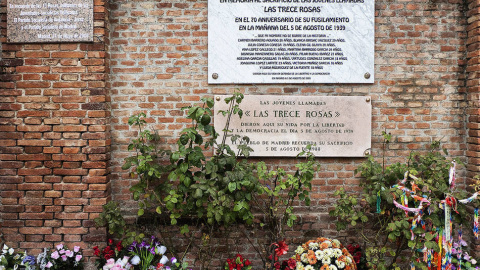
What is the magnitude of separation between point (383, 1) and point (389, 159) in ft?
5.92

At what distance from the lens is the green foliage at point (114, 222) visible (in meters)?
3.60

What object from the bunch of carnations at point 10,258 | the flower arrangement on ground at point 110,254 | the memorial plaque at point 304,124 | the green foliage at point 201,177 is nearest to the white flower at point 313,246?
the green foliage at point 201,177

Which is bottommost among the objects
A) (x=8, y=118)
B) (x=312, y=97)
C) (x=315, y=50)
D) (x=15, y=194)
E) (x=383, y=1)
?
(x=15, y=194)

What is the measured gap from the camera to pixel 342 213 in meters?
3.66

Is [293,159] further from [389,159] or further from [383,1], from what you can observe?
[383,1]

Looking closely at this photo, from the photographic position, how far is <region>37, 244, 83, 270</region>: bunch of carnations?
3.63 metres

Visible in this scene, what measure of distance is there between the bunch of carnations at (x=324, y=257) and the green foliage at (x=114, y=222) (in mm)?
1671

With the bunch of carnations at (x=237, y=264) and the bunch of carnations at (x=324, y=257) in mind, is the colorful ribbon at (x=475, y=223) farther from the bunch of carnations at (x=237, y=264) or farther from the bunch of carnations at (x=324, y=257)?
the bunch of carnations at (x=237, y=264)

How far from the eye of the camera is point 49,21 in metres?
3.79

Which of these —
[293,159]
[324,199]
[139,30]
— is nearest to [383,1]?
[293,159]

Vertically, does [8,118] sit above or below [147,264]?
above

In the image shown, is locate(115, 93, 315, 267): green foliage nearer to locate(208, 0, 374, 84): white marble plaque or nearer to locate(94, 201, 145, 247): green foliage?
locate(94, 201, 145, 247): green foliage

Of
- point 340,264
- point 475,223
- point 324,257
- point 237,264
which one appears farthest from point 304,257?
point 475,223

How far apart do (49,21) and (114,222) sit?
2.25m
